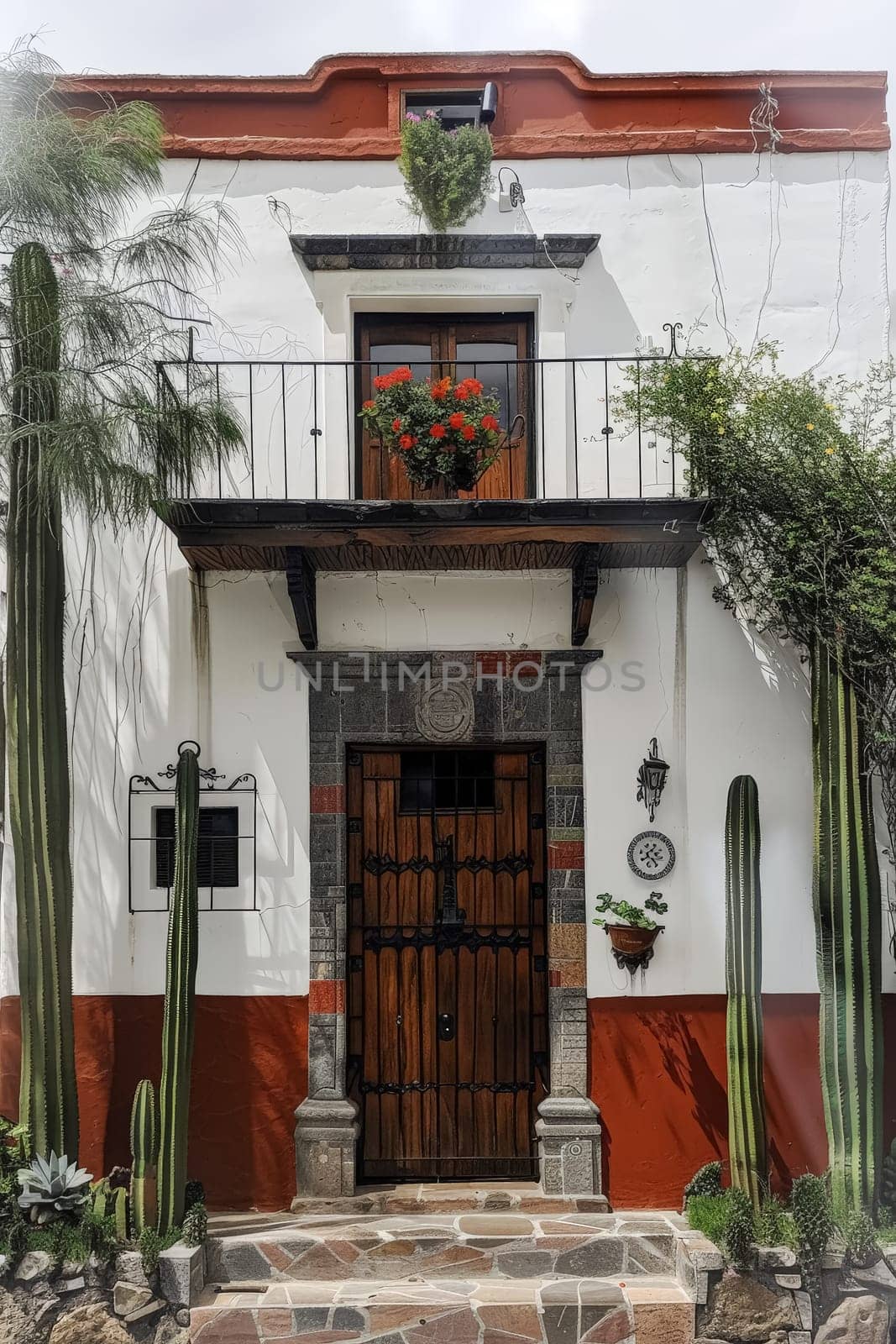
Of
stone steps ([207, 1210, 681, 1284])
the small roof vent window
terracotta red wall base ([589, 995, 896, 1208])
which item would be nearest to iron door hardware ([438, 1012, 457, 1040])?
terracotta red wall base ([589, 995, 896, 1208])

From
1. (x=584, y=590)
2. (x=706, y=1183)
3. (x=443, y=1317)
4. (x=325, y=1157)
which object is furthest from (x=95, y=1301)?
(x=584, y=590)

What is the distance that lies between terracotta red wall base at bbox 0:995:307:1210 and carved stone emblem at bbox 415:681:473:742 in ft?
5.78

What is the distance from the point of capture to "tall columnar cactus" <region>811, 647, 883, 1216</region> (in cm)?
564

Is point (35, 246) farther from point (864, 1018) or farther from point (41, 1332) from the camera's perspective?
point (864, 1018)

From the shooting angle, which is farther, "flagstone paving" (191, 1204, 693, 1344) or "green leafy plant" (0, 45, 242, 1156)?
"green leafy plant" (0, 45, 242, 1156)

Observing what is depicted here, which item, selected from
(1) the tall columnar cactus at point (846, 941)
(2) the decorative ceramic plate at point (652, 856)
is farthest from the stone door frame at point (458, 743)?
(1) the tall columnar cactus at point (846, 941)

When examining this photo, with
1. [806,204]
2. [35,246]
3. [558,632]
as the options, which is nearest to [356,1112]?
[558,632]

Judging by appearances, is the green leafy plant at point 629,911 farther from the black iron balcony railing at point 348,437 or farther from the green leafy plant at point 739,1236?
the black iron balcony railing at point 348,437

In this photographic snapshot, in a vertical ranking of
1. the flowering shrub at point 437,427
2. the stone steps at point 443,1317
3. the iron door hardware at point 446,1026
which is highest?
the flowering shrub at point 437,427

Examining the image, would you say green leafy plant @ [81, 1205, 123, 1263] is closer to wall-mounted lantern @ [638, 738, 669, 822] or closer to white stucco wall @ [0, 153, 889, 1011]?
white stucco wall @ [0, 153, 889, 1011]

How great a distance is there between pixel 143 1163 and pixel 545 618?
11.9ft

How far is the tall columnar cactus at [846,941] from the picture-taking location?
564 centimetres

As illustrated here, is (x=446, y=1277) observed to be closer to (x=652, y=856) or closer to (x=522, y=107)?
(x=652, y=856)

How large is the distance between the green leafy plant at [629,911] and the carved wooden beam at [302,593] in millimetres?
2260
